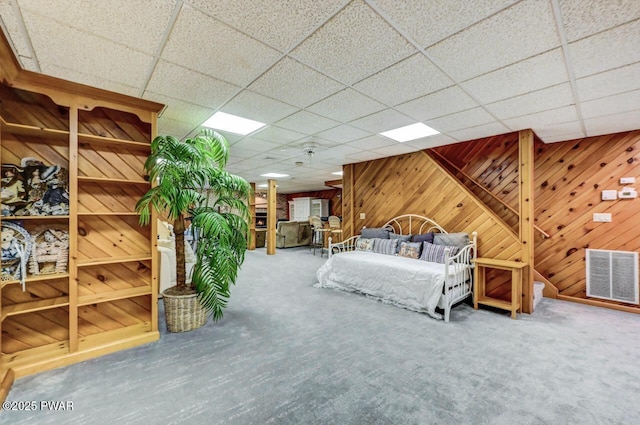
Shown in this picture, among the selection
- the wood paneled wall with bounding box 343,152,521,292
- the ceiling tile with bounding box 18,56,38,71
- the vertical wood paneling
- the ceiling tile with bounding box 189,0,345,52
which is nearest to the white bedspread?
A: the wood paneled wall with bounding box 343,152,521,292

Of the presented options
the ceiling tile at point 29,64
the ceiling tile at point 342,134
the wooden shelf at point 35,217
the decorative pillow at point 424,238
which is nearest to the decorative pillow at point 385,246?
the decorative pillow at point 424,238

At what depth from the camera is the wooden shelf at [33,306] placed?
6.93 feet

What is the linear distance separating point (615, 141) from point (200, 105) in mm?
5542

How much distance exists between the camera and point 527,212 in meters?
3.62

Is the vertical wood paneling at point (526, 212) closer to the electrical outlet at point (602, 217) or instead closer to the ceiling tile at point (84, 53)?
the electrical outlet at point (602, 217)

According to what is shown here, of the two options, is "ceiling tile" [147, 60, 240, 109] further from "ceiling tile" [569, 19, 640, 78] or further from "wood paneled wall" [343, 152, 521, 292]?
"wood paneled wall" [343, 152, 521, 292]

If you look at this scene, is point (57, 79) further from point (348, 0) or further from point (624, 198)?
point (624, 198)

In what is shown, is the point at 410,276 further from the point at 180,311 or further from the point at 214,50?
the point at 214,50

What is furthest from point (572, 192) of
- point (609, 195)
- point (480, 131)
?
point (480, 131)

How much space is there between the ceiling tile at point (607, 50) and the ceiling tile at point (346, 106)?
1.51 metres

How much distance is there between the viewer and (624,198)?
372 centimetres

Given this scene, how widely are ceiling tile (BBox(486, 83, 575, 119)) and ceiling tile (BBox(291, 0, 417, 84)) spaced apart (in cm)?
152

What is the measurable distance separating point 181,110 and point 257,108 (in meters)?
0.89

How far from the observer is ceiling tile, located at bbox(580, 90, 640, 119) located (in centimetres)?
258
